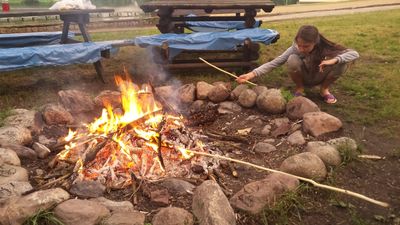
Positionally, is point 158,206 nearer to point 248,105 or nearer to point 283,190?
point 283,190

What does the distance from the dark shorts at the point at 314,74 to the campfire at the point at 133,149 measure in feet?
7.60

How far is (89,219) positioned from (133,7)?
27288 mm

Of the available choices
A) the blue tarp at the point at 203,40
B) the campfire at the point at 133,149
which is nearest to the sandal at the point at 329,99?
the blue tarp at the point at 203,40

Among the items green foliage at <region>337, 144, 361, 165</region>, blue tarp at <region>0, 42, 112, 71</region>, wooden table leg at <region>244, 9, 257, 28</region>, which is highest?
wooden table leg at <region>244, 9, 257, 28</region>

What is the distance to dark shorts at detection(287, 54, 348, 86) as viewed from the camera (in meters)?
6.16

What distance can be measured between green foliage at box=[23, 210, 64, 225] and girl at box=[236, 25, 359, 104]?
355 cm

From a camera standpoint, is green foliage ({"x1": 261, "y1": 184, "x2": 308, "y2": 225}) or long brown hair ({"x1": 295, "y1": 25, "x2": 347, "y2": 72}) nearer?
green foliage ({"x1": 261, "y1": 184, "x2": 308, "y2": 225})

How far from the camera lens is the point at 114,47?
7.71 m

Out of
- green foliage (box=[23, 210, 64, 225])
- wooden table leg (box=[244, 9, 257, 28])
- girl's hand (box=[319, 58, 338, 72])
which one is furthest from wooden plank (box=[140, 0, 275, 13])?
green foliage (box=[23, 210, 64, 225])

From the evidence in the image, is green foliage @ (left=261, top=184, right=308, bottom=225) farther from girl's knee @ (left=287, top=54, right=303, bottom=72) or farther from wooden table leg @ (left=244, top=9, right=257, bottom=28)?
wooden table leg @ (left=244, top=9, right=257, bottom=28)

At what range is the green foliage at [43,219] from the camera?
3115 millimetres

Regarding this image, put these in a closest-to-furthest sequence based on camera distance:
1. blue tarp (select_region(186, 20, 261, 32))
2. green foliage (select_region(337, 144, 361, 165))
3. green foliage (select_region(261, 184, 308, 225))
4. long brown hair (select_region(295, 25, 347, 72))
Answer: green foliage (select_region(261, 184, 308, 225)), green foliage (select_region(337, 144, 361, 165)), long brown hair (select_region(295, 25, 347, 72)), blue tarp (select_region(186, 20, 261, 32))

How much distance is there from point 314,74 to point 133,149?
3.55 metres

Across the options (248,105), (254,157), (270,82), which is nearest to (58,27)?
(270,82)
